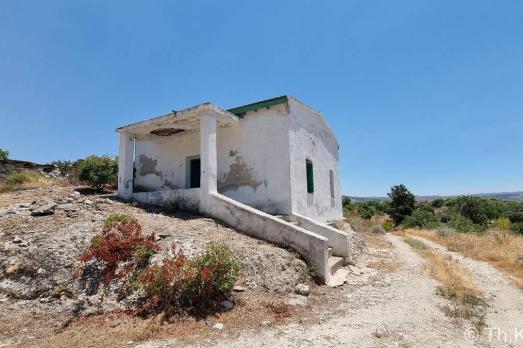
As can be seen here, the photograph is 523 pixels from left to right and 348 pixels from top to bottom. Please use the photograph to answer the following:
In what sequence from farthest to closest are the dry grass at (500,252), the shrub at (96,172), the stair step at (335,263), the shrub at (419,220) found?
the shrub at (419,220), the shrub at (96,172), the dry grass at (500,252), the stair step at (335,263)

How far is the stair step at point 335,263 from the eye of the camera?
7940mm

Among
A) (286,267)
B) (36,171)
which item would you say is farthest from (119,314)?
(36,171)

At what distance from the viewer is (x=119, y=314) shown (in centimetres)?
501

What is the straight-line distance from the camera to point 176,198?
10141mm

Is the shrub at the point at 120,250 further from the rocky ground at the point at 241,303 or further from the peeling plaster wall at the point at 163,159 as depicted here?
the peeling plaster wall at the point at 163,159

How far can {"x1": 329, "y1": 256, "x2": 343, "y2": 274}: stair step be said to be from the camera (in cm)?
794

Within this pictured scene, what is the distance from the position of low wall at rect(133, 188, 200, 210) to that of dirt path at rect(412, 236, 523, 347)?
7.47m

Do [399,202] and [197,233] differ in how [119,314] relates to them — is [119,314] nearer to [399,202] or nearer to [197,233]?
[197,233]

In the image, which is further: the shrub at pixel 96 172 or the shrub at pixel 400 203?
the shrub at pixel 400 203

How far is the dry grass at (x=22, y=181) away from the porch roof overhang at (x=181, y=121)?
548 centimetres

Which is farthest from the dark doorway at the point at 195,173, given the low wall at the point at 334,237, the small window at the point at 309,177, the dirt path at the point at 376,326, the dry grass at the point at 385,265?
the dirt path at the point at 376,326

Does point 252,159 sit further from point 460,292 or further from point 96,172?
point 460,292

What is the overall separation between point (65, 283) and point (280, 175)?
653cm

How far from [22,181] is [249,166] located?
10.8 metres
